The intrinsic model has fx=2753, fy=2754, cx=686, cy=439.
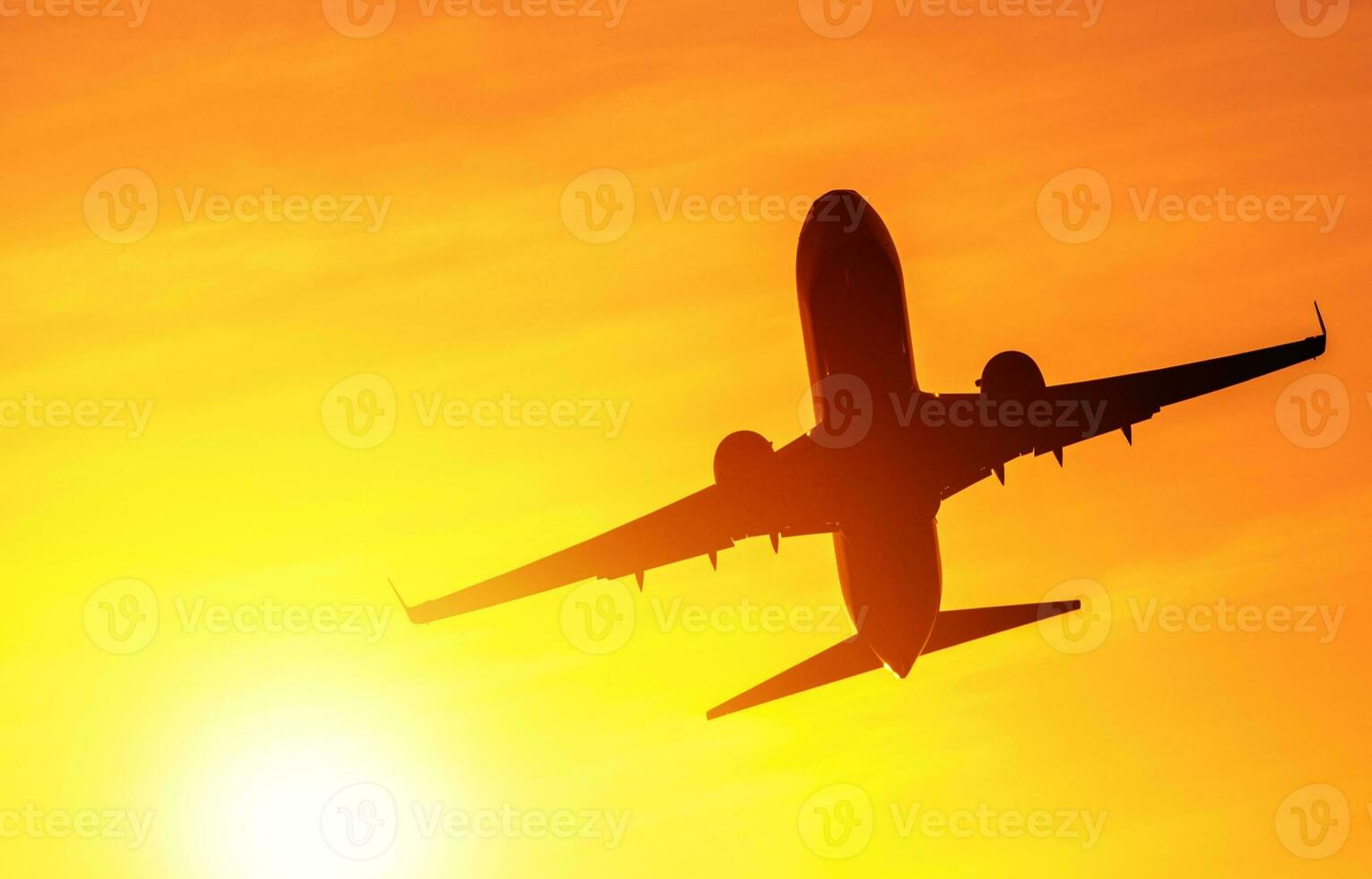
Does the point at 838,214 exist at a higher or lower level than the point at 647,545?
higher

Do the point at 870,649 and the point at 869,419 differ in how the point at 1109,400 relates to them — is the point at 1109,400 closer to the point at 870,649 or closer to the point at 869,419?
the point at 869,419

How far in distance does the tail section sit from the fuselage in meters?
2.45

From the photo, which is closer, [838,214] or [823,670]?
[838,214]

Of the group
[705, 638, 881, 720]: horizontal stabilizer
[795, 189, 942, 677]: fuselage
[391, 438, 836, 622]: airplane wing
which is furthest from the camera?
[705, 638, 881, 720]: horizontal stabilizer

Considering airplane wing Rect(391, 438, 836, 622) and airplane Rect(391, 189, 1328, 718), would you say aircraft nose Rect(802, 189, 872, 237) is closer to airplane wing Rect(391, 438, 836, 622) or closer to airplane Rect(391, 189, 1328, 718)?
airplane Rect(391, 189, 1328, 718)

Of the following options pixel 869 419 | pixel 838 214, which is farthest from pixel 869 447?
pixel 838 214

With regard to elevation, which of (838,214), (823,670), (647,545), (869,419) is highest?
(838,214)

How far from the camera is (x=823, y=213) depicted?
89.1 metres

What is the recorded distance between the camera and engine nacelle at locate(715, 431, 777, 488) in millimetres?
88875

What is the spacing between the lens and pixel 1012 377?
88.9 m

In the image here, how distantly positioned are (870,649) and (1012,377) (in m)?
12.8

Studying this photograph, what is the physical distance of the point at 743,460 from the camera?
88875 mm

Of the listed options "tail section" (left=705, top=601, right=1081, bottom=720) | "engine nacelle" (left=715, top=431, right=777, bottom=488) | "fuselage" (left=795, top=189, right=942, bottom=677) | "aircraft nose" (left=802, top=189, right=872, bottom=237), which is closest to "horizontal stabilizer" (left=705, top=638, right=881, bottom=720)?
"tail section" (left=705, top=601, right=1081, bottom=720)

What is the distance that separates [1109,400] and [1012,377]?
359cm
